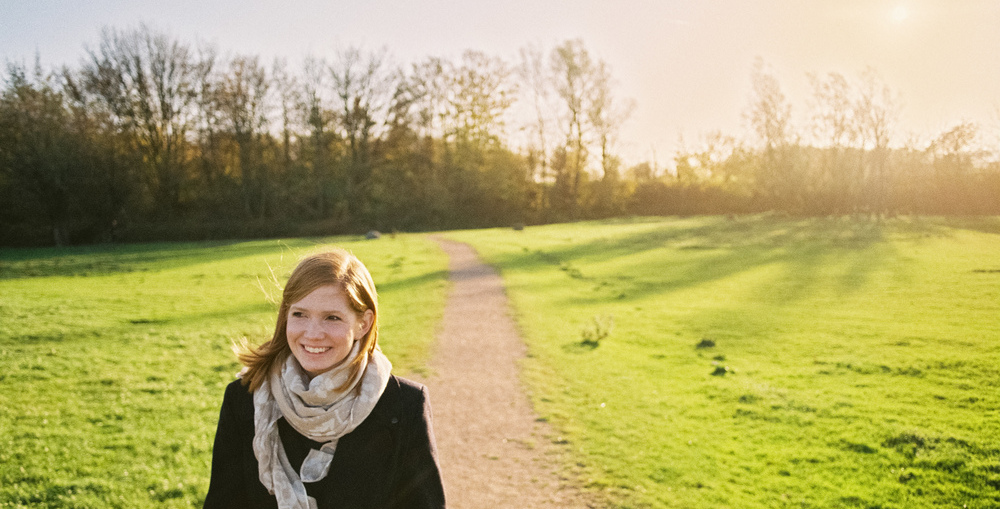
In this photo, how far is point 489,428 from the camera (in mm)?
7801

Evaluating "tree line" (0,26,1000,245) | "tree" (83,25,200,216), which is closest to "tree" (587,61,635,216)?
"tree line" (0,26,1000,245)

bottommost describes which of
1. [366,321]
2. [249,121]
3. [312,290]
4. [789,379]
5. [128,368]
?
[789,379]

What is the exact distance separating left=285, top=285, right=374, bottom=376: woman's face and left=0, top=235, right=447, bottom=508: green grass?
0.81 metres

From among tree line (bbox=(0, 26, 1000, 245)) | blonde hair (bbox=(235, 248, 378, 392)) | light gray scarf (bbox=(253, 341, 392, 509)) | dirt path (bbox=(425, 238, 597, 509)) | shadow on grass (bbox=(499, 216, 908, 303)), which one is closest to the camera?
light gray scarf (bbox=(253, 341, 392, 509))

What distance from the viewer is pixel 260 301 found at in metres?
18.5

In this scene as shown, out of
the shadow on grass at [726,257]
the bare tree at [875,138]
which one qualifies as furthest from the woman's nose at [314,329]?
the bare tree at [875,138]

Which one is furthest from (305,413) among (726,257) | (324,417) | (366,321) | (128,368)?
(726,257)

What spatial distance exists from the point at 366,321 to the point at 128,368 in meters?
10.3

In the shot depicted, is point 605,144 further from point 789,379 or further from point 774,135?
point 789,379

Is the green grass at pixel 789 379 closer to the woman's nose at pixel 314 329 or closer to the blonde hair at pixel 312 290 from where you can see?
the blonde hair at pixel 312 290

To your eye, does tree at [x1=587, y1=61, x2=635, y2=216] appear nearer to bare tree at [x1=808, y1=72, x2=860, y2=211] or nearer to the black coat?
bare tree at [x1=808, y1=72, x2=860, y2=211]

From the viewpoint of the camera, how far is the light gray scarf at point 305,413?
2.43 metres

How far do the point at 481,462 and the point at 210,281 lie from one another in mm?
19847

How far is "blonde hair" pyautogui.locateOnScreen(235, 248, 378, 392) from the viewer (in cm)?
254
